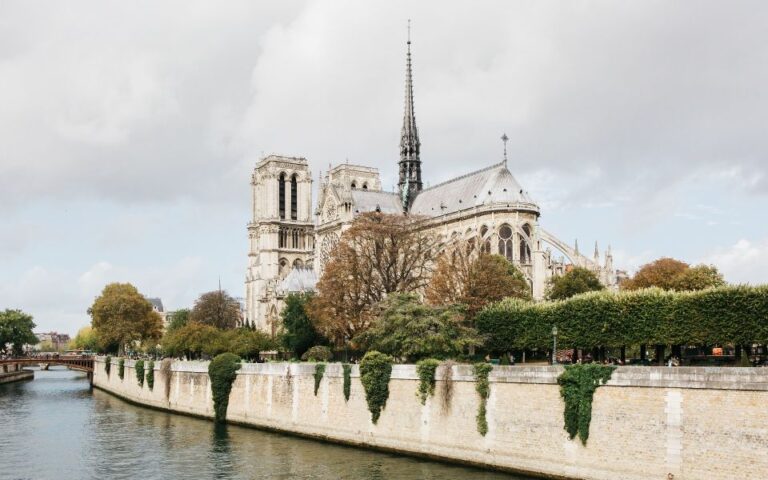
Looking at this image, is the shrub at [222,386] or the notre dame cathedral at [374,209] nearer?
the shrub at [222,386]

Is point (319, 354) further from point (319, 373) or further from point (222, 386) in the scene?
point (319, 373)

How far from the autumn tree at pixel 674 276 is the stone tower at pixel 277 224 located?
172 feet

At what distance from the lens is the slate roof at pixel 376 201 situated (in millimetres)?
82125

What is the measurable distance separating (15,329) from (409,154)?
161 feet

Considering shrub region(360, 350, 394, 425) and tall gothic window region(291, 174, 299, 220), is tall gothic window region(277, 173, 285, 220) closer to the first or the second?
tall gothic window region(291, 174, 299, 220)

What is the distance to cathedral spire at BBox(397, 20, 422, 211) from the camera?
8244cm

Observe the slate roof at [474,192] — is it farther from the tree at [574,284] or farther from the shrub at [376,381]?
the shrub at [376,381]

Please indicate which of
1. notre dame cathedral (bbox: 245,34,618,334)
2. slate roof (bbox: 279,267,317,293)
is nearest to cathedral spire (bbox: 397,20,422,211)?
notre dame cathedral (bbox: 245,34,618,334)

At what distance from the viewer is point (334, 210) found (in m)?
83.0

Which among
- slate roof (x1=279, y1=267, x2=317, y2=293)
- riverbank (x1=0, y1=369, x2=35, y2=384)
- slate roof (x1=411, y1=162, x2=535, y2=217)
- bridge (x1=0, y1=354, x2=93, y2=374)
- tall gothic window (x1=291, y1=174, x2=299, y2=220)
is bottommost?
riverbank (x1=0, y1=369, x2=35, y2=384)

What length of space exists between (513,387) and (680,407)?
612cm

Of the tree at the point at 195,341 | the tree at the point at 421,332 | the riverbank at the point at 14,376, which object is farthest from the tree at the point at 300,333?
the riverbank at the point at 14,376

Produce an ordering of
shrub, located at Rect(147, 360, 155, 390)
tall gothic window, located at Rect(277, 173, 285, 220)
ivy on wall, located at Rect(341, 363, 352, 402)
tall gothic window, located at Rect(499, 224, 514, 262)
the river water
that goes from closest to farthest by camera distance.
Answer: the river water → ivy on wall, located at Rect(341, 363, 352, 402) → shrub, located at Rect(147, 360, 155, 390) → tall gothic window, located at Rect(499, 224, 514, 262) → tall gothic window, located at Rect(277, 173, 285, 220)

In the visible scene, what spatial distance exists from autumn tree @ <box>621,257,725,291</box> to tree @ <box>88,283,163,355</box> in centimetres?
4670
